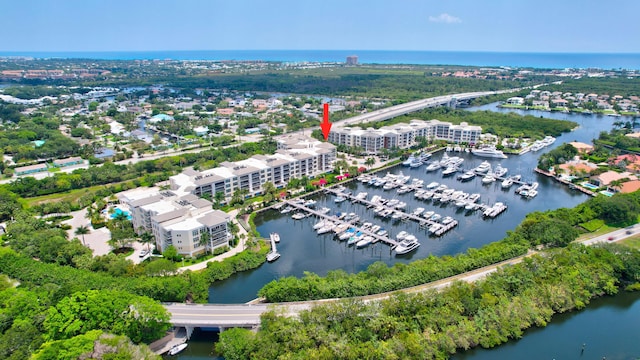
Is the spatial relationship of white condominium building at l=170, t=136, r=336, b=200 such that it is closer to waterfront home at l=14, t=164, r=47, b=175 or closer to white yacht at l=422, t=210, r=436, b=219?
white yacht at l=422, t=210, r=436, b=219

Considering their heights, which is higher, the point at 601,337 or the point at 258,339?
the point at 258,339

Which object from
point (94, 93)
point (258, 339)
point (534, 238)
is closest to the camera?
point (258, 339)

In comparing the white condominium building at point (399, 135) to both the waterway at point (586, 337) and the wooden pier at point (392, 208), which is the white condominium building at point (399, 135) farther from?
the waterway at point (586, 337)

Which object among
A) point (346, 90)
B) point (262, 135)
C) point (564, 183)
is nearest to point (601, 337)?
point (564, 183)

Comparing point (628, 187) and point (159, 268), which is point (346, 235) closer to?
point (159, 268)

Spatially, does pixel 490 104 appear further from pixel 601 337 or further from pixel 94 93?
pixel 94 93

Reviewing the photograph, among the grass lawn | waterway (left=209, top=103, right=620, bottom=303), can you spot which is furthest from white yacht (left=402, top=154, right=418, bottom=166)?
the grass lawn

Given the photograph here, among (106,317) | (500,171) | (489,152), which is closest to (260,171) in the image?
(106,317)
